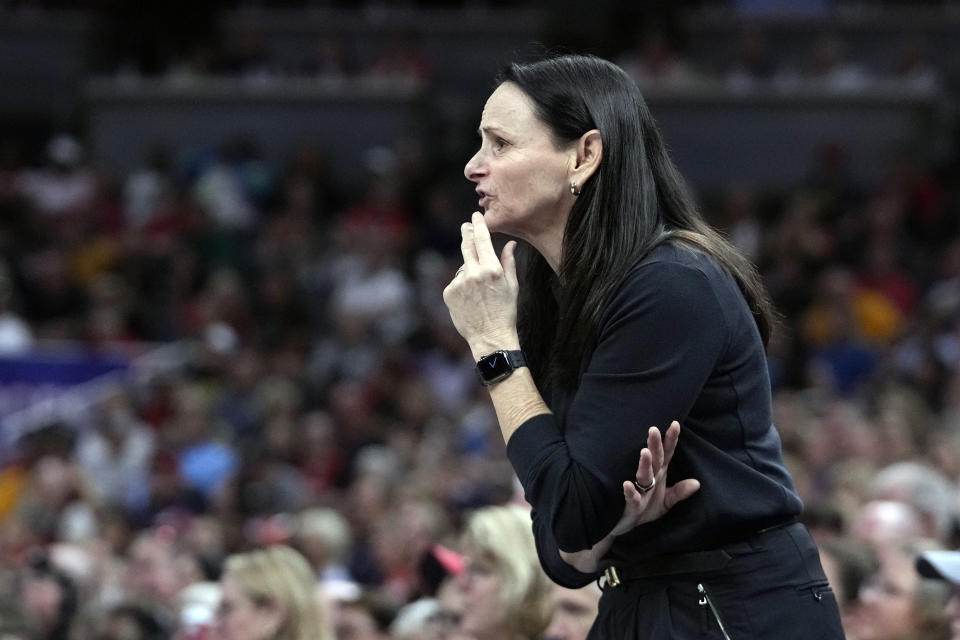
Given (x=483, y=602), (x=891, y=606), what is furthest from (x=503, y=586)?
(x=891, y=606)

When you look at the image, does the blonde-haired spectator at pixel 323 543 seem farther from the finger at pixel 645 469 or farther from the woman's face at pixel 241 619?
the finger at pixel 645 469

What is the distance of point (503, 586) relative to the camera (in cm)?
400

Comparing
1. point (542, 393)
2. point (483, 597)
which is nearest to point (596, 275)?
Result: point (542, 393)

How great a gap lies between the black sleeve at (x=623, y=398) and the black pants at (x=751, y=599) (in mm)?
163

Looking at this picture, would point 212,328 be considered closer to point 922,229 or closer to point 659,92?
point 659,92

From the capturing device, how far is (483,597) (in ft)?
13.1

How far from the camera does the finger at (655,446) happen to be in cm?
225

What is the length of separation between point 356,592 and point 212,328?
659cm

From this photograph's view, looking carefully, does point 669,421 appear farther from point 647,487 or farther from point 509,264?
point 509,264

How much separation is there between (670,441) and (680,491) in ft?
0.31

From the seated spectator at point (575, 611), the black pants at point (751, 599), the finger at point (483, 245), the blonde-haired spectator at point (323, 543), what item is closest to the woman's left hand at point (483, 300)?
the finger at point (483, 245)

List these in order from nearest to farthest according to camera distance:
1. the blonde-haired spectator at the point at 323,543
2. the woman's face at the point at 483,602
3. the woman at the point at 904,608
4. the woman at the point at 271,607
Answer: the woman's face at the point at 483,602
the woman at the point at 904,608
the woman at the point at 271,607
the blonde-haired spectator at the point at 323,543

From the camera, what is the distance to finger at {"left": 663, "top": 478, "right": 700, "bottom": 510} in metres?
2.32

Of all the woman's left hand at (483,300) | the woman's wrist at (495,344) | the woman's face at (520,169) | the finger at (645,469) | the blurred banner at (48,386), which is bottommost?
the blurred banner at (48,386)
